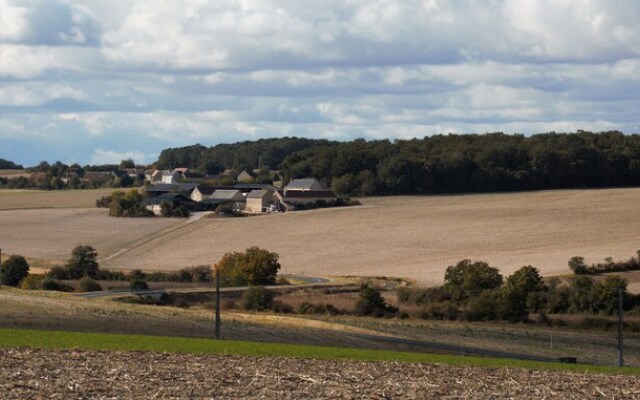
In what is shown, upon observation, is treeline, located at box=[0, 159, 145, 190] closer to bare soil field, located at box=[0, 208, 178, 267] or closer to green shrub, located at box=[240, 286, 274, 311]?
bare soil field, located at box=[0, 208, 178, 267]

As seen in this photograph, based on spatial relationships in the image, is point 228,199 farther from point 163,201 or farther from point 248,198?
point 163,201

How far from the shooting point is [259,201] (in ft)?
380

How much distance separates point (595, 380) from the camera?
2228cm

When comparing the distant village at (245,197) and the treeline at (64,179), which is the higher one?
the treeline at (64,179)

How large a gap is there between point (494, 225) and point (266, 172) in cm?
7873

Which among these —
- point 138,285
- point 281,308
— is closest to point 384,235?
point 138,285

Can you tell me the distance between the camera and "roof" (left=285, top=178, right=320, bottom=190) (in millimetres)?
120100

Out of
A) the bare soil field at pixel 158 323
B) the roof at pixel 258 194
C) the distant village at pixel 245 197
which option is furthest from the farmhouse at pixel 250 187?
the bare soil field at pixel 158 323

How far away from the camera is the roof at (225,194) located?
12045cm

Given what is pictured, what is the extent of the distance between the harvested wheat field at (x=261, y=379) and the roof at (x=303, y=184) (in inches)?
3792

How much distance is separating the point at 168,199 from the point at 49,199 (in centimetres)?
2255

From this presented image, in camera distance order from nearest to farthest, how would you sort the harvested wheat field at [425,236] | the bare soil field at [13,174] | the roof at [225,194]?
the harvested wheat field at [425,236] → the roof at [225,194] → the bare soil field at [13,174]

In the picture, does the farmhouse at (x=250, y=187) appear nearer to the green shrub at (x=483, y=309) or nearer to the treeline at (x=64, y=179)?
the treeline at (x=64, y=179)

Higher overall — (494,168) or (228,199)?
(494,168)
